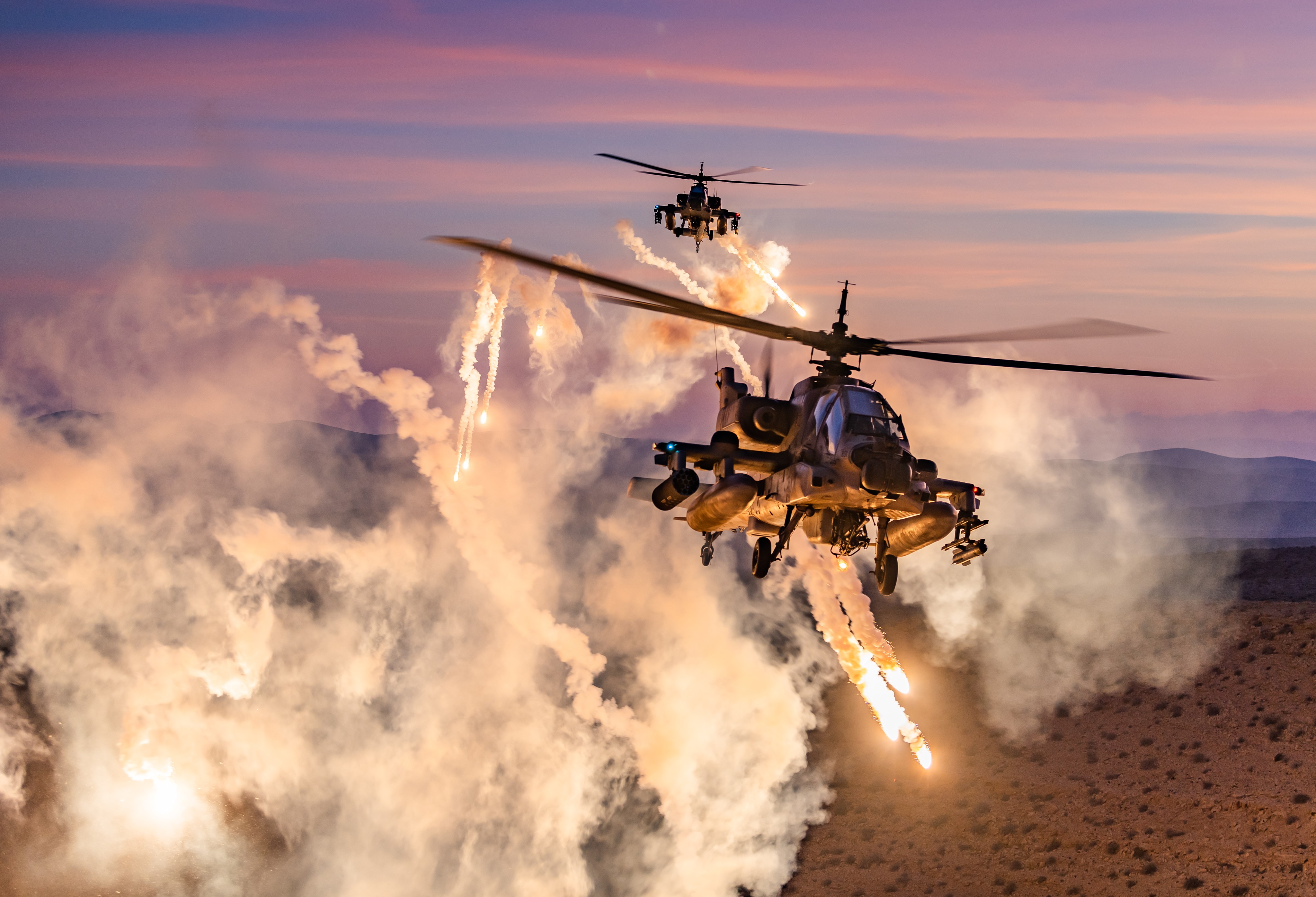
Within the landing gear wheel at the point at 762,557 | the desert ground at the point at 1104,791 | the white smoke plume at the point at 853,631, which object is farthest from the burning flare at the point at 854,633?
the landing gear wheel at the point at 762,557

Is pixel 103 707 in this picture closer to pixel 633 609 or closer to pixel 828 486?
pixel 633 609

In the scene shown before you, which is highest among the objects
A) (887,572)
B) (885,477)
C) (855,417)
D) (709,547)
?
(855,417)

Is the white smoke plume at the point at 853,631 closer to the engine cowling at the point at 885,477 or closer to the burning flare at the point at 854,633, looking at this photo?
the burning flare at the point at 854,633

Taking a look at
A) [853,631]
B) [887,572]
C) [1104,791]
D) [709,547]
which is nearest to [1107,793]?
[1104,791]

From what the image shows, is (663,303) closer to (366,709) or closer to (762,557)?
(762,557)

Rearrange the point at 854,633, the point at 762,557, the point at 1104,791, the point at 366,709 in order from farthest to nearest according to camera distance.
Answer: the point at 366,709 < the point at 1104,791 < the point at 854,633 < the point at 762,557

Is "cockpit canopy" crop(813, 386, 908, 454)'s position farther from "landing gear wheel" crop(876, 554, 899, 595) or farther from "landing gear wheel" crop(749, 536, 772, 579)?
"landing gear wheel" crop(749, 536, 772, 579)

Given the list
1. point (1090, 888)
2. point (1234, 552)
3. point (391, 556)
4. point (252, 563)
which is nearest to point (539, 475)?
point (391, 556)
